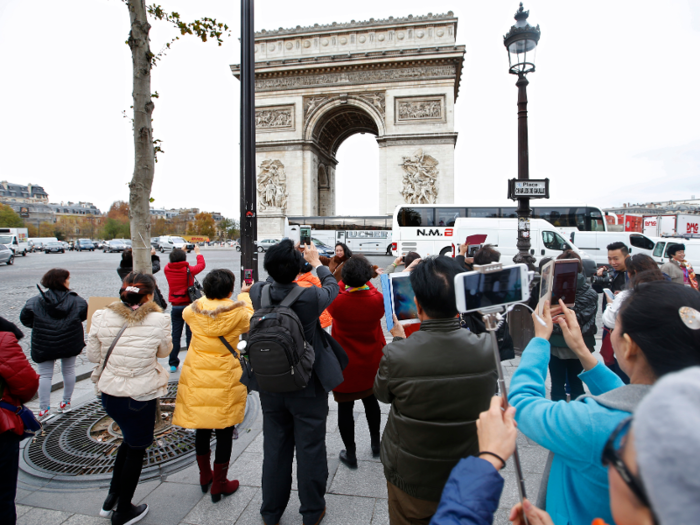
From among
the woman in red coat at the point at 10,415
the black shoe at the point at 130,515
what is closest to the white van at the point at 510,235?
the black shoe at the point at 130,515

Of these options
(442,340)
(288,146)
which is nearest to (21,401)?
(442,340)

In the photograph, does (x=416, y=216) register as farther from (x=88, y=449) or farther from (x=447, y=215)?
(x=88, y=449)

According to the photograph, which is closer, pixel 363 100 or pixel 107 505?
pixel 107 505

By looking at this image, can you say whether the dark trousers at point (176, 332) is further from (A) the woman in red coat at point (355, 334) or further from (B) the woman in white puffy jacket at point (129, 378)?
(A) the woman in red coat at point (355, 334)

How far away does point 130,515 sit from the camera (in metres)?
2.30

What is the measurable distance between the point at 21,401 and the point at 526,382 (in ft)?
8.00

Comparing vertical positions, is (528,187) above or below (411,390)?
above

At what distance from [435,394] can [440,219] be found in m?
19.1

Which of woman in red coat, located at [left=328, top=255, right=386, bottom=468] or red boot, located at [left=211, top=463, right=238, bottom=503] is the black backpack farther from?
red boot, located at [left=211, top=463, right=238, bottom=503]

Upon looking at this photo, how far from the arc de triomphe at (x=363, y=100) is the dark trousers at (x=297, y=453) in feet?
74.0

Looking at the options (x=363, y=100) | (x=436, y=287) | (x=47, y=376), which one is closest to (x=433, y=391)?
(x=436, y=287)

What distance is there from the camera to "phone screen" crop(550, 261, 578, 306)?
1.49 meters

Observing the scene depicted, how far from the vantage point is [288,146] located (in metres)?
25.9

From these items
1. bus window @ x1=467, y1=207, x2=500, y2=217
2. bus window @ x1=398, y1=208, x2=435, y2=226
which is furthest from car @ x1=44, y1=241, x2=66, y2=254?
bus window @ x1=467, y1=207, x2=500, y2=217
